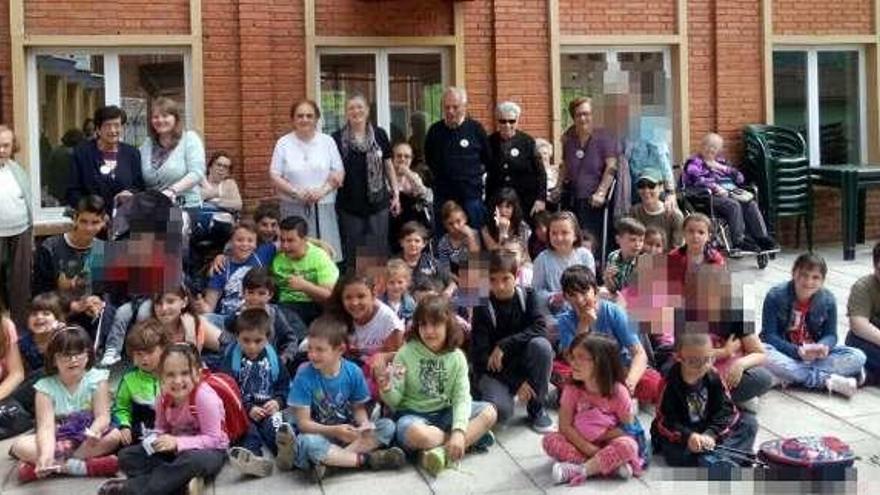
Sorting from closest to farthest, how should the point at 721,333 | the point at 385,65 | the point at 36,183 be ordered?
the point at 721,333 → the point at 36,183 → the point at 385,65

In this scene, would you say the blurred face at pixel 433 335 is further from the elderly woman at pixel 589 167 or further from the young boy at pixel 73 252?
the elderly woman at pixel 589 167

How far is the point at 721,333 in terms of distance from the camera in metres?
6.30

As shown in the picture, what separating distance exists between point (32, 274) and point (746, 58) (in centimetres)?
807

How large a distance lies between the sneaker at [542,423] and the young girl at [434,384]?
48 centimetres

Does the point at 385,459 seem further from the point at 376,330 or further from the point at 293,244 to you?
the point at 293,244

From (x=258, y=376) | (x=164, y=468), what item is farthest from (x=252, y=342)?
(x=164, y=468)

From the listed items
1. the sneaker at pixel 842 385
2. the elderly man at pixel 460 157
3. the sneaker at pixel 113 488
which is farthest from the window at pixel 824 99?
the sneaker at pixel 113 488

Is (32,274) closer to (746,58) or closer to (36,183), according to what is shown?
(36,183)

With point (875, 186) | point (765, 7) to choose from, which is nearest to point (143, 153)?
point (765, 7)

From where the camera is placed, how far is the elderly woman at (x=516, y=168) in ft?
30.6

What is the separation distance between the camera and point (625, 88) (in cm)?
967

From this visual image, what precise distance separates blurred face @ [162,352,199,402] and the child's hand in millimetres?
1409

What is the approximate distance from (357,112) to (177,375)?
3.67 meters

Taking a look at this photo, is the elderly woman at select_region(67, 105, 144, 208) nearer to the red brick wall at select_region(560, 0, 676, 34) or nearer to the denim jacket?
the denim jacket
